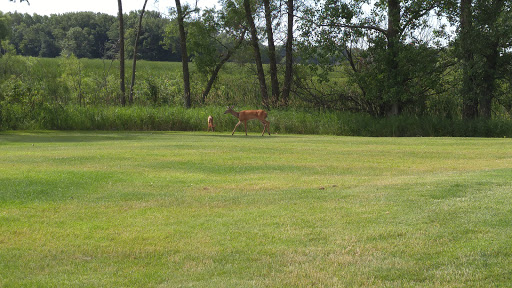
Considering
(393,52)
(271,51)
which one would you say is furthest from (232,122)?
(393,52)

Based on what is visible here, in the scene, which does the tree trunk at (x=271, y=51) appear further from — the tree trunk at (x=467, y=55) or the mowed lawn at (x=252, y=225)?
the mowed lawn at (x=252, y=225)

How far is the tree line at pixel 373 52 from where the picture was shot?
77.9 feet

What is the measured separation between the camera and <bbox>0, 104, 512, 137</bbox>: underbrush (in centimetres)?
2359

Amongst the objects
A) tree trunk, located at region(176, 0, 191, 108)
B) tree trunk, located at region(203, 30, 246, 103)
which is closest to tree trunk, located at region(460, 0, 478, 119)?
tree trunk, located at region(203, 30, 246, 103)

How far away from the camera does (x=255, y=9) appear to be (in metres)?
31.2

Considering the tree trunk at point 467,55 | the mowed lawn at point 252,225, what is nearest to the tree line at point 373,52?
the tree trunk at point 467,55

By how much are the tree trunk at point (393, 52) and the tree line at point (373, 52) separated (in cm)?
4

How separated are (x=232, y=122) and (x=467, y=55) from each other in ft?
34.2

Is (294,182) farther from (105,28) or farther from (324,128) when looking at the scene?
(105,28)

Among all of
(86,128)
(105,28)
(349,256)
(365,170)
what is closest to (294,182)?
(365,170)

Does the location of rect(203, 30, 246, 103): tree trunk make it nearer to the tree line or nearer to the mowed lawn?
the tree line

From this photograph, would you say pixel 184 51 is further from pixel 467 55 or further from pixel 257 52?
pixel 467 55

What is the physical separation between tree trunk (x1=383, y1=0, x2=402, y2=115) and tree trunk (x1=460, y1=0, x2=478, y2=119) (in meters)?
2.71

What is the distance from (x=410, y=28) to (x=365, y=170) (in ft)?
55.4
